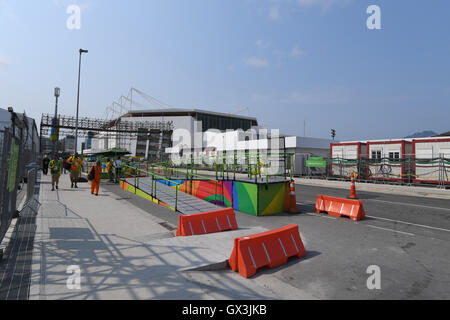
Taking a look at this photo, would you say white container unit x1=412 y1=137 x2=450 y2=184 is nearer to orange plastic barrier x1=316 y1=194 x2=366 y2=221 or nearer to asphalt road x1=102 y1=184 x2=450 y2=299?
asphalt road x1=102 y1=184 x2=450 y2=299

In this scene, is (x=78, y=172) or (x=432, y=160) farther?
(x=432, y=160)

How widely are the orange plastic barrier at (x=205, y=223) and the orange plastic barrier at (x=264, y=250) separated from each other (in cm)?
201

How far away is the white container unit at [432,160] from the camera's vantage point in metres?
17.7

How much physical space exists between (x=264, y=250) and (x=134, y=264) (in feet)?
7.83

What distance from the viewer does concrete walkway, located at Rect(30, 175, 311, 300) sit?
3715mm

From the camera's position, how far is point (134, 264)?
15.1 feet

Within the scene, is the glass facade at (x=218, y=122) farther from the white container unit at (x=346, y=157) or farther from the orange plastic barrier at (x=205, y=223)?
the orange plastic barrier at (x=205, y=223)

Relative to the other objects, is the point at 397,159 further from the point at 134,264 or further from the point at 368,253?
the point at 134,264

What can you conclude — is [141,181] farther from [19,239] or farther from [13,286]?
[13,286]

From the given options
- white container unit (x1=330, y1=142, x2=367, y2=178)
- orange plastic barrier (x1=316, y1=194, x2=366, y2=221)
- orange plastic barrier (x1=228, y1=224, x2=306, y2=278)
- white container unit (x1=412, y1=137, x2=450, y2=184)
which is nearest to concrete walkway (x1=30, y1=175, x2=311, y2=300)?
orange plastic barrier (x1=228, y1=224, x2=306, y2=278)

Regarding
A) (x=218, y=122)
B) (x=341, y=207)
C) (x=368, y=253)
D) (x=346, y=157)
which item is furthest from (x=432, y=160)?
(x=218, y=122)
